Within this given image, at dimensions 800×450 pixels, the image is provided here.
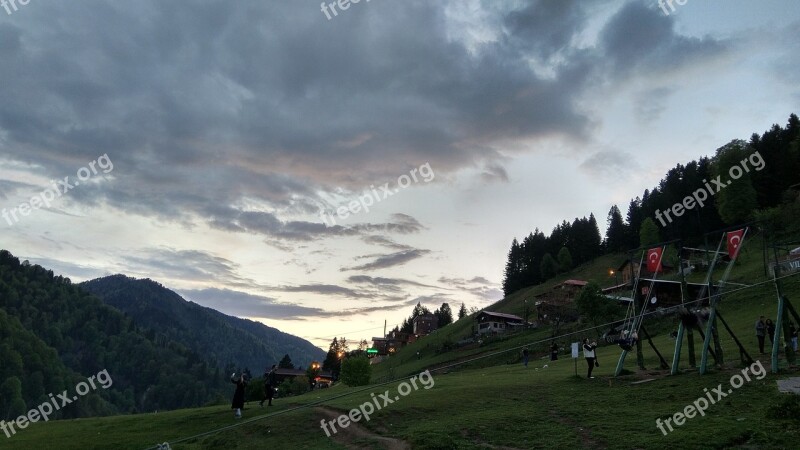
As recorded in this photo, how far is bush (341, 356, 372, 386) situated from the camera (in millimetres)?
52156

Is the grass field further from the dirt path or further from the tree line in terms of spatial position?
the tree line

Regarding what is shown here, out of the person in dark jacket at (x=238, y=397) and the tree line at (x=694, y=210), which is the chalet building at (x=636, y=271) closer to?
the tree line at (x=694, y=210)

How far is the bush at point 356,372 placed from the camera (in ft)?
171

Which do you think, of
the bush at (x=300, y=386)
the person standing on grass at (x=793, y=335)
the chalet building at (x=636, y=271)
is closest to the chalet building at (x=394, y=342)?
the bush at (x=300, y=386)

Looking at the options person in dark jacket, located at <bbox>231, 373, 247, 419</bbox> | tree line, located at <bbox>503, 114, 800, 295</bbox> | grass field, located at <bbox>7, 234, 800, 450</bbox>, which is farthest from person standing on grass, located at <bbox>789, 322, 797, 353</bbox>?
tree line, located at <bbox>503, 114, 800, 295</bbox>

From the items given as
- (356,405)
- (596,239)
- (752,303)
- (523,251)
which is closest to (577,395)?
(356,405)

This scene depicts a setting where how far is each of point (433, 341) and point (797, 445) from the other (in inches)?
3877

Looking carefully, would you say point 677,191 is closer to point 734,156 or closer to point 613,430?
point 734,156

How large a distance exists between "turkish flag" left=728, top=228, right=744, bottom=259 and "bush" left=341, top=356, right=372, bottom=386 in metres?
35.4

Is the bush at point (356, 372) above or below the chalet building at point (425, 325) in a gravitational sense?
below

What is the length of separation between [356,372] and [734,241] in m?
36.4

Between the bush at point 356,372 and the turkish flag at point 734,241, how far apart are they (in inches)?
1393

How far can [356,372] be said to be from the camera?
52125 mm

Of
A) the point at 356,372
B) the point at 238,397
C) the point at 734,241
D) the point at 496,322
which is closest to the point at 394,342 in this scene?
the point at 496,322
